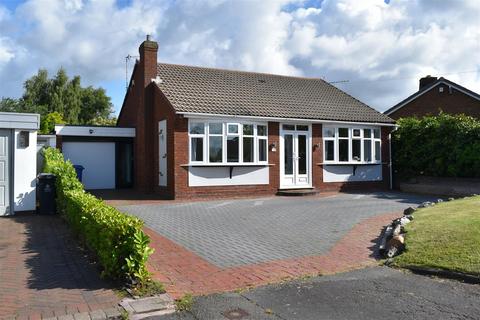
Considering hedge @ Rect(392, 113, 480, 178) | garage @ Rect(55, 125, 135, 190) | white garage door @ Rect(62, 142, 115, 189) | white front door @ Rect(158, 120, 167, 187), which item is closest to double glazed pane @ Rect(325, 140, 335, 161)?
hedge @ Rect(392, 113, 480, 178)

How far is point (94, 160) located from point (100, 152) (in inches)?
18.6

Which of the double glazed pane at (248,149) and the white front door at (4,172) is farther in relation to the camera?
the double glazed pane at (248,149)

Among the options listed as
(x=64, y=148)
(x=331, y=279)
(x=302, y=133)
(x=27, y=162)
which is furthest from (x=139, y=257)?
(x=64, y=148)

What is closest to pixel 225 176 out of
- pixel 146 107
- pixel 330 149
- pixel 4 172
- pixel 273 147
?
pixel 273 147

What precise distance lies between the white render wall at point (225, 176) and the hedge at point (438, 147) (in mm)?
7085

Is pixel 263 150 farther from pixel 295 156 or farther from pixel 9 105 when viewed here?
pixel 9 105

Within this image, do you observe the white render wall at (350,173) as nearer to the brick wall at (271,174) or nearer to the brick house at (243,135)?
the brick house at (243,135)

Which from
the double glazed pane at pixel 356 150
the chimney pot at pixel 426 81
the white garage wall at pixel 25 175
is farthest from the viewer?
the chimney pot at pixel 426 81

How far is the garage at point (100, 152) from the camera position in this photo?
21.6m

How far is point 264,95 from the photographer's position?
20.5 metres

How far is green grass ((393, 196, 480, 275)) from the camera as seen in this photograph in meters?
7.06

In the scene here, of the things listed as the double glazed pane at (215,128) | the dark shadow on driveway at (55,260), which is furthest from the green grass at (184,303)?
the double glazed pane at (215,128)

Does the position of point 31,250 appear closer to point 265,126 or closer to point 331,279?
point 331,279

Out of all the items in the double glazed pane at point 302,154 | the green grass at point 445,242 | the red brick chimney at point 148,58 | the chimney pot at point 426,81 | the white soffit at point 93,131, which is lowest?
the green grass at point 445,242
